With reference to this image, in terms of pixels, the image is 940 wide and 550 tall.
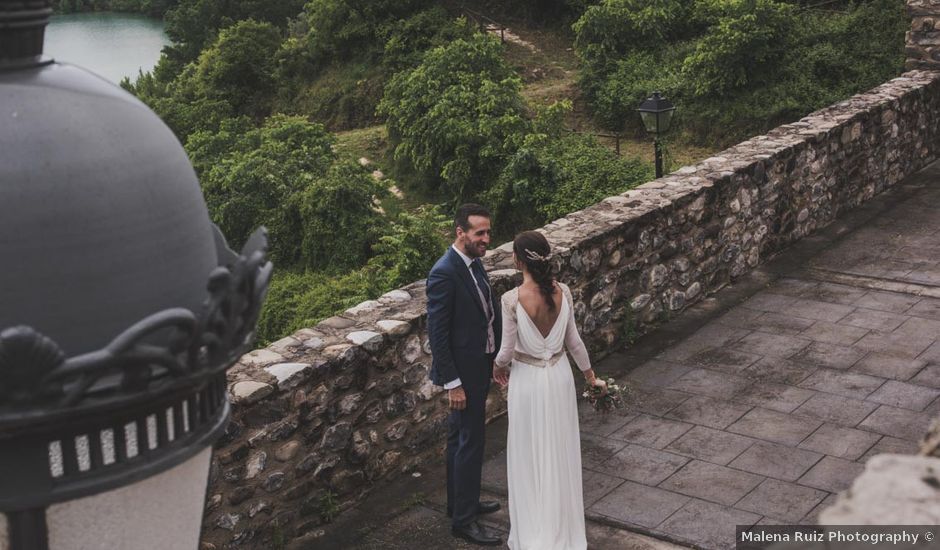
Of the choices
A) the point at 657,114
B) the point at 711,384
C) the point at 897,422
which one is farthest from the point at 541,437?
the point at 657,114

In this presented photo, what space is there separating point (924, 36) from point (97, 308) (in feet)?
46.4

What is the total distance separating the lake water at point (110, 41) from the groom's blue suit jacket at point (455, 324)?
38.9m

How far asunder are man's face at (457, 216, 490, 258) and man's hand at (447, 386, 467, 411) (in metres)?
0.69

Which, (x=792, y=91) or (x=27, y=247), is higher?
(x=27, y=247)

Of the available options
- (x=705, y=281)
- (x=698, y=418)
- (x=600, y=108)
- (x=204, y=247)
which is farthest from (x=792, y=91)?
(x=204, y=247)

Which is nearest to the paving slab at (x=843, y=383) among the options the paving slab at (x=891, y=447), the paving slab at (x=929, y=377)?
the paving slab at (x=929, y=377)

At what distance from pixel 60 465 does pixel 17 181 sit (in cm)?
36

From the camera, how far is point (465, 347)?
6008 millimetres

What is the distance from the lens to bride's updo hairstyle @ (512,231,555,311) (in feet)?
18.4

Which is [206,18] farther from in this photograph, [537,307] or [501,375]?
[537,307]

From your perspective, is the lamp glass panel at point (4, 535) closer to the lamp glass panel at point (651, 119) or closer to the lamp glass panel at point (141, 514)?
the lamp glass panel at point (141, 514)

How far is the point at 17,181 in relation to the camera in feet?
4.56

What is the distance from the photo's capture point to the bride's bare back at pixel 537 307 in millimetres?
5734

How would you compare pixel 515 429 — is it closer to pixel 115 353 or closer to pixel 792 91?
pixel 115 353
